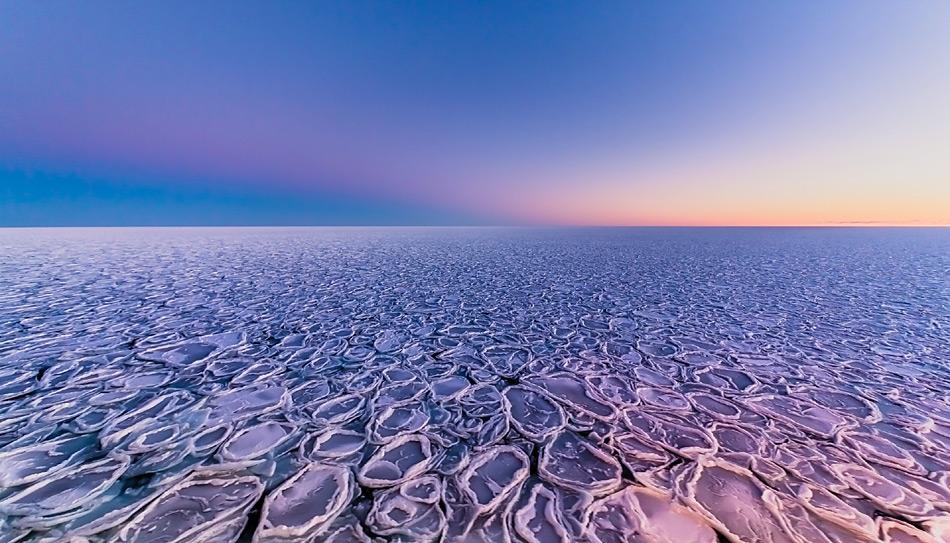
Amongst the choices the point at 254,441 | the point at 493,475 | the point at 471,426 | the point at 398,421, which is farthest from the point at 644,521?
the point at 254,441

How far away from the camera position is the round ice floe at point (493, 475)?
6.14ft

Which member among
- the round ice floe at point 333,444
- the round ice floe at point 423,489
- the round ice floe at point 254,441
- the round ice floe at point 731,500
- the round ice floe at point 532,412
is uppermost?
the round ice floe at point 254,441

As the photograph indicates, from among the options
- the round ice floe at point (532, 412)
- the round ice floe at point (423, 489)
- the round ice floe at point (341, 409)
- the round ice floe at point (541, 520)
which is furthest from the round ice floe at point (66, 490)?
the round ice floe at point (532, 412)

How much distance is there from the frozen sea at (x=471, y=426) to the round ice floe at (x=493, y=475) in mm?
13

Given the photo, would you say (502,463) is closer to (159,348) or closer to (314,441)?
(314,441)

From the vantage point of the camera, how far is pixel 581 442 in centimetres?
238

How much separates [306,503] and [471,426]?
3.65 ft

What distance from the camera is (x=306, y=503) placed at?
183 cm

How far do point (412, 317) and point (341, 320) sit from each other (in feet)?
3.34

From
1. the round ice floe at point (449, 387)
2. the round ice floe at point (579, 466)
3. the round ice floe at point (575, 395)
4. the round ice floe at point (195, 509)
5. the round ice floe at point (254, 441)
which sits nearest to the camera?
the round ice floe at point (195, 509)

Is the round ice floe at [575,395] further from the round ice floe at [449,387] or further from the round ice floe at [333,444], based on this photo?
the round ice floe at [333,444]

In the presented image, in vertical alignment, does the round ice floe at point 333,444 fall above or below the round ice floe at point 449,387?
above

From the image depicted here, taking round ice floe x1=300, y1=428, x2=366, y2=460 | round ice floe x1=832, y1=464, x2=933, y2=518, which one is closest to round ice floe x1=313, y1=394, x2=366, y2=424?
round ice floe x1=300, y1=428, x2=366, y2=460

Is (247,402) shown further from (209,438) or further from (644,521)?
(644,521)
